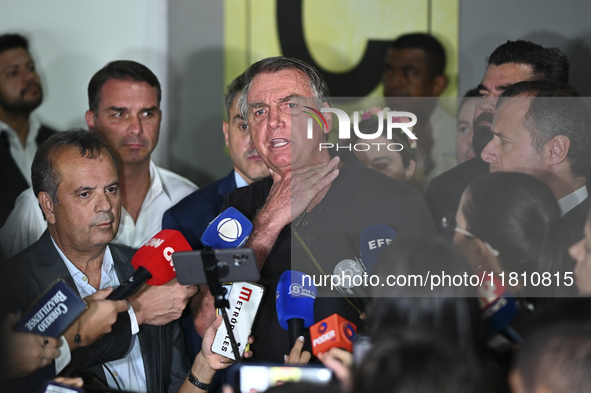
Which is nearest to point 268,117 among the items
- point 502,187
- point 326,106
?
point 326,106

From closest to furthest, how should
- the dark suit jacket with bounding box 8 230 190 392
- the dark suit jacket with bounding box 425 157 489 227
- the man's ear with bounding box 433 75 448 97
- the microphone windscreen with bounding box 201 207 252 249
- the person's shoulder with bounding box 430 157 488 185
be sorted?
the dark suit jacket with bounding box 8 230 190 392 → the microphone windscreen with bounding box 201 207 252 249 → the dark suit jacket with bounding box 425 157 489 227 → the person's shoulder with bounding box 430 157 488 185 → the man's ear with bounding box 433 75 448 97

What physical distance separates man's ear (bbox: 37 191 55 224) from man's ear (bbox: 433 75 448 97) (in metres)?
2.66

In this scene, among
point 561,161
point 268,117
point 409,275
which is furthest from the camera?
point 268,117

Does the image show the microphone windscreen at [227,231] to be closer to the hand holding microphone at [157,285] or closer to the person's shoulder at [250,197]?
the hand holding microphone at [157,285]

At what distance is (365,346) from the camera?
5.38 feet

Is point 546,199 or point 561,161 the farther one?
point 561,161

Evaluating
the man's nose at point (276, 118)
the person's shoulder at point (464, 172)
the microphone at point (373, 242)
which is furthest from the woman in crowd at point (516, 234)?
the man's nose at point (276, 118)

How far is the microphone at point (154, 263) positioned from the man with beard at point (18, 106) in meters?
2.27

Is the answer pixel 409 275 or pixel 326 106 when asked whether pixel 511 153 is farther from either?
pixel 409 275

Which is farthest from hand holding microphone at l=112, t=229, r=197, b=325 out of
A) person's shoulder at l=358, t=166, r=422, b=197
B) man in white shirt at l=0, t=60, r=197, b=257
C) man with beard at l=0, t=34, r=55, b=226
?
man with beard at l=0, t=34, r=55, b=226

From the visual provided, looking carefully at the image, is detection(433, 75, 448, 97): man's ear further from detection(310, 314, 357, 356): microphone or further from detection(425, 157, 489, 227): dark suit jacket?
detection(310, 314, 357, 356): microphone

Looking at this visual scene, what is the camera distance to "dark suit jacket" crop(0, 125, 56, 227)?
13.2ft

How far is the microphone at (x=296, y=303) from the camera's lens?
2.12 m

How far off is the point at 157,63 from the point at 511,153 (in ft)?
9.62
